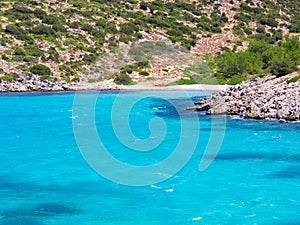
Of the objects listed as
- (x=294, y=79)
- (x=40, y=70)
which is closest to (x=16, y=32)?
(x=40, y=70)

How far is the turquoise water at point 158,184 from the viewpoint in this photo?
20562 mm

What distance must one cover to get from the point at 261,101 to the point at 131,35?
6850 centimetres

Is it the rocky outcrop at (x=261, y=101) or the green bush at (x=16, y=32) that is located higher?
the green bush at (x=16, y=32)

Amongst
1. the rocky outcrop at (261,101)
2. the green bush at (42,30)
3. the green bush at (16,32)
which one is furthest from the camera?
the green bush at (42,30)

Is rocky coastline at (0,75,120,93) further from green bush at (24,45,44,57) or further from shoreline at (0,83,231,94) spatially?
green bush at (24,45,44,57)

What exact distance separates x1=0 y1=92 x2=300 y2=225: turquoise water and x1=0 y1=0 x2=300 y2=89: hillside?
30781 millimetres

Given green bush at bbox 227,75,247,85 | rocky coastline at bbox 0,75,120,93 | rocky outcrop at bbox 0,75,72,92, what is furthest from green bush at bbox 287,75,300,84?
rocky outcrop at bbox 0,75,72,92

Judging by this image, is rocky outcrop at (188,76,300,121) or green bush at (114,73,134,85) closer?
rocky outcrop at (188,76,300,121)

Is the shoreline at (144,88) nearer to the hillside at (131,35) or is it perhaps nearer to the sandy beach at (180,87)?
the sandy beach at (180,87)

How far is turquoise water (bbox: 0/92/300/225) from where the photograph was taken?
67.5 ft

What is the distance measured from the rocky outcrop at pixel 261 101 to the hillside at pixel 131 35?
10.5 m

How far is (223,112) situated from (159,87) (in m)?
39.6

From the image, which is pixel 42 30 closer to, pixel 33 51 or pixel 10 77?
pixel 33 51

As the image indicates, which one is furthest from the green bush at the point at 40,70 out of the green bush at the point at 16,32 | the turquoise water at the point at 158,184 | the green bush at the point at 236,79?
the turquoise water at the point at 158,184
